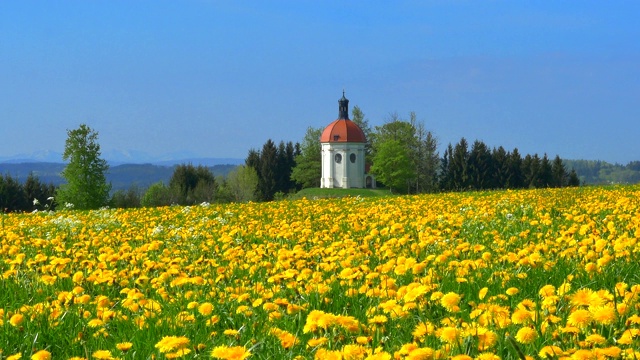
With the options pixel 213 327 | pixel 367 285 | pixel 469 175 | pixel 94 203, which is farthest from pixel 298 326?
pixel 469 175

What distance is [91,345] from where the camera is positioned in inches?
153

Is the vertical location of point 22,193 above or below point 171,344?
below

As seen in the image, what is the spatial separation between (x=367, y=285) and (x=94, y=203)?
4198 cm

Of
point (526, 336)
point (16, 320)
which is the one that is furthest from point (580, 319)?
point (16, 320)

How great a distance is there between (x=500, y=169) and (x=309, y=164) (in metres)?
29.5

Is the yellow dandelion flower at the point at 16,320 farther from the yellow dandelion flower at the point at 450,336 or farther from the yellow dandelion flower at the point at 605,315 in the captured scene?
the yellow dandelion flower at the point at 605,315

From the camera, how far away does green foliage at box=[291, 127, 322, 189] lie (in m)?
101

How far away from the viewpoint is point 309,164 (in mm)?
102125

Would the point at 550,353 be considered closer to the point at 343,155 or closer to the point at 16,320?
the point at 16,320

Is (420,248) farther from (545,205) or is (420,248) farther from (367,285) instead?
(545,205)

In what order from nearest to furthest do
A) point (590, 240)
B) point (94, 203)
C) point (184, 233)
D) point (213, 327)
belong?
point (213, 327), point (590, 240), point (184, 233), point (94, 203)

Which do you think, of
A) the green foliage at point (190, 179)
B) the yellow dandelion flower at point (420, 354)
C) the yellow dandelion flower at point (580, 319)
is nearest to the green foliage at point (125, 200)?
the green foliage at point (190, 179)

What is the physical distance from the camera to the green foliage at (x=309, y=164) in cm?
10144

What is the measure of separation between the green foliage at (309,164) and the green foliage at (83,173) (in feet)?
184
